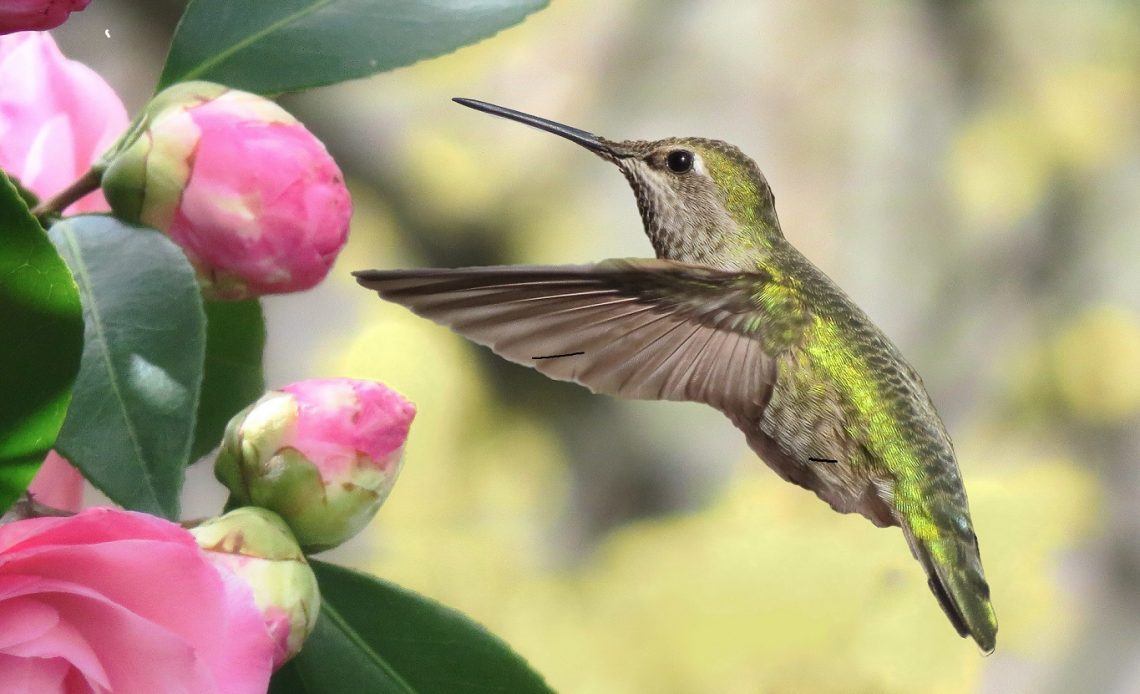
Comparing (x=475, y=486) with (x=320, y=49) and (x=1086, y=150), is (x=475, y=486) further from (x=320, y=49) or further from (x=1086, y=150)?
(x=320, y=49)

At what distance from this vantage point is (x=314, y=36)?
20.4 inches

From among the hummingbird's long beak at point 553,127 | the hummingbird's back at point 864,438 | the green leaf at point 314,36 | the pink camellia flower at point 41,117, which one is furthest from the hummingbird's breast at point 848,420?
the pink camellia flower at point 41,117

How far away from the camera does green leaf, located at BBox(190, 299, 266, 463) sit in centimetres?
52

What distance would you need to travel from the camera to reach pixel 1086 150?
7.79ft

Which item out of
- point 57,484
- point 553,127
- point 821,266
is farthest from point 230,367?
point 821,266

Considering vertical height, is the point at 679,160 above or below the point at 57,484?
above

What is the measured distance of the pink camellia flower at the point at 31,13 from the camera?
1.08ft

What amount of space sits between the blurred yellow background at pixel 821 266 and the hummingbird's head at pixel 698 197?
4.36 feet

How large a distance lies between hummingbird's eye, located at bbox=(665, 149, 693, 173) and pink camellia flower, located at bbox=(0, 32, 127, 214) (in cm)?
31

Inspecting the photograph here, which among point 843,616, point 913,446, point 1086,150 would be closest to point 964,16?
point 1086,150

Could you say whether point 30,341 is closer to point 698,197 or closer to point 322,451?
point 322,451

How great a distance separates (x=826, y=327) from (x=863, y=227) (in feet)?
5.31

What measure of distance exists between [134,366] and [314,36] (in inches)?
7.1

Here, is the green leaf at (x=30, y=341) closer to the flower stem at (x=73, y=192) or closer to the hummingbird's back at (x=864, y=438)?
the flower stem at (x=73, y=192)
